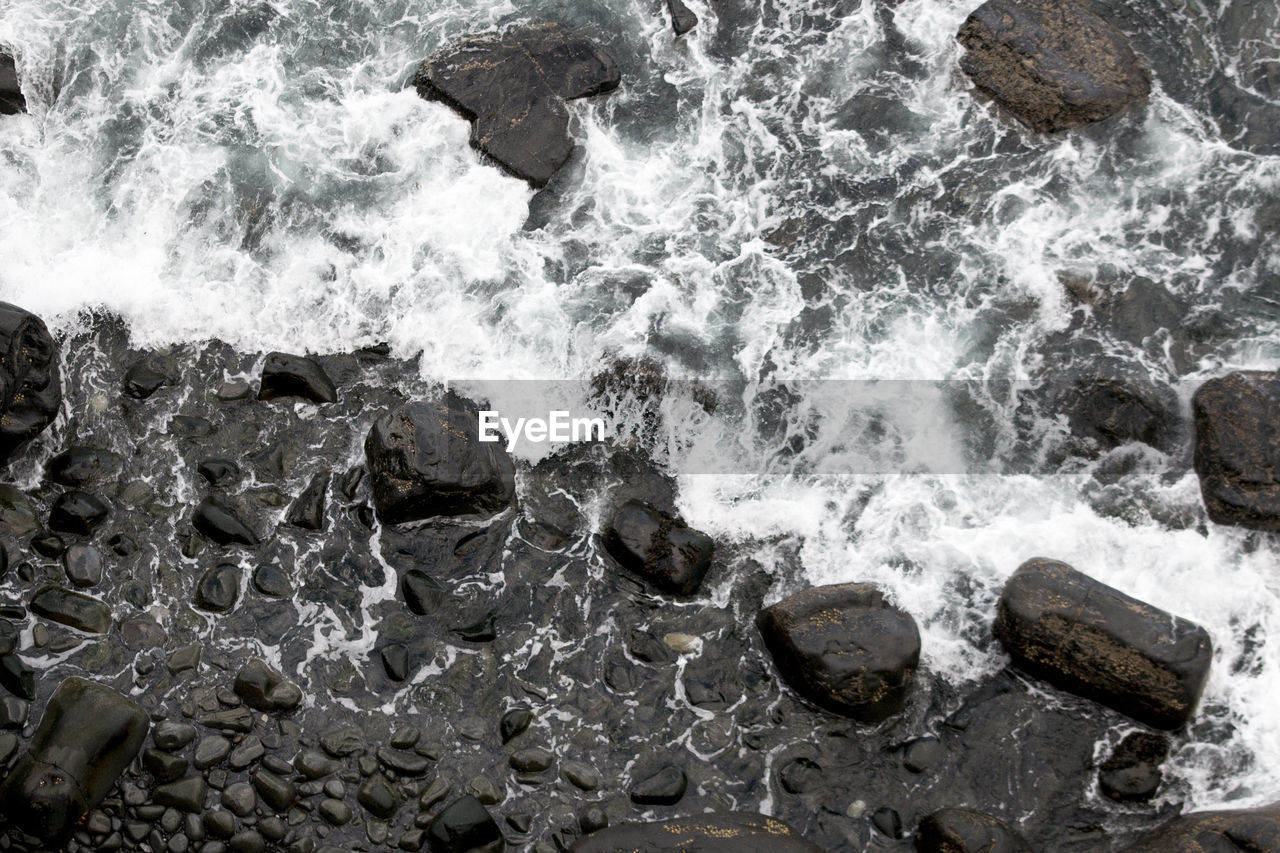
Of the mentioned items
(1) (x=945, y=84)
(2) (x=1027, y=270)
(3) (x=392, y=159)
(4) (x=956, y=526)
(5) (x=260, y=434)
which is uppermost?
(1) (x=945, y=84)

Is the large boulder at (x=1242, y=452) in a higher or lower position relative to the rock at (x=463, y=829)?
higher

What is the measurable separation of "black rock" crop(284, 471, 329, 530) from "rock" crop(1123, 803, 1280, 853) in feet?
23.1

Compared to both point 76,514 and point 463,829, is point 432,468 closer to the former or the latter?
point 463,829

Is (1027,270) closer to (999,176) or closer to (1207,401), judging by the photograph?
(999,176)

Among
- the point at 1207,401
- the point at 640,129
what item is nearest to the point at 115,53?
the point at 640,129

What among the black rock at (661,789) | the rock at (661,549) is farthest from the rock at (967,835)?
the rock at (661,549)

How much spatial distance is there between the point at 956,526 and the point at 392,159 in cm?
669

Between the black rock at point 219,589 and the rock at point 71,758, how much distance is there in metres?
0.95

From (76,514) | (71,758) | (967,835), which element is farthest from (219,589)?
(967,835)

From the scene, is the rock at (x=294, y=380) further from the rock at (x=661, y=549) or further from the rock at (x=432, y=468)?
the rock at (x=661, y=549)

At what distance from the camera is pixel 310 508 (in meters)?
8.42

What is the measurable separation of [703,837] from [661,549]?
2.28 meters

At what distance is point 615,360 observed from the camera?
356 inches

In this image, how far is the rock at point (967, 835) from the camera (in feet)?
23.0
